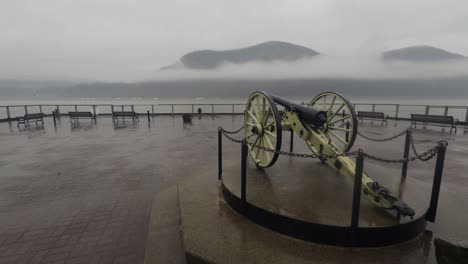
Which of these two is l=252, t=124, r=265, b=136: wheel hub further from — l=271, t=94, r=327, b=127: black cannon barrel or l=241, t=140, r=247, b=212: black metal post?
l=241, t=140, r=247, b=212: black metal post

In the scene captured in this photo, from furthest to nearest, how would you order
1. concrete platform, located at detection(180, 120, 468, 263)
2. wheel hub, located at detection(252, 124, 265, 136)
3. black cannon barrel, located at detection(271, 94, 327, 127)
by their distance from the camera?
1. wheel hub, located at detection(252, 124, 265, 136)
2. black cannon barrel, located at detection(271, 94, 327, 127)
3. concrete platform, located at detection(180, 120, 468, 263)

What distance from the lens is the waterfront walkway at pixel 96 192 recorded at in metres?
3.20

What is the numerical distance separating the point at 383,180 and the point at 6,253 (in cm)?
583

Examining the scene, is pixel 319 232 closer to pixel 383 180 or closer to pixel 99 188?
pixel 383 180

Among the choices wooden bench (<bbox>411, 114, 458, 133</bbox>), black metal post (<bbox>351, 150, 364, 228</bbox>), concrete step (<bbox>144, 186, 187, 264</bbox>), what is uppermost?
black metal post (<bbox>351, 150, 364, 228</bbox>)

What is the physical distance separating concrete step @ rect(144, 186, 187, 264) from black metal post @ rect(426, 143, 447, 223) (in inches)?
133

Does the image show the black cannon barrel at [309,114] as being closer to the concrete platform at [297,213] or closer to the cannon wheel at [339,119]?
the cannon wheel at [339,119]

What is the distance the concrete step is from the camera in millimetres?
3027

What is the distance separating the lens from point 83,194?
4.79m

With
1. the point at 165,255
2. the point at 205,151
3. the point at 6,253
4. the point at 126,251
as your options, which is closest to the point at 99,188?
the point at 6,253

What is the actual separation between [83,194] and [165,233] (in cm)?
238

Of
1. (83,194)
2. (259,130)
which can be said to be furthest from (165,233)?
(259,130)

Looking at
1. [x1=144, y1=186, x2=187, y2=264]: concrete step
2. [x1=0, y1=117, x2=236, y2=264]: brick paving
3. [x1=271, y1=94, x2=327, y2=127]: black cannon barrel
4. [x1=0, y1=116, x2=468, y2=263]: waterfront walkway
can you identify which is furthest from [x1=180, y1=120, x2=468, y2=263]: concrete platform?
[x1=271, y1=94, x2=327, y2=127]: black cannon barrel

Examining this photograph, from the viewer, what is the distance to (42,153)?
312 inches
